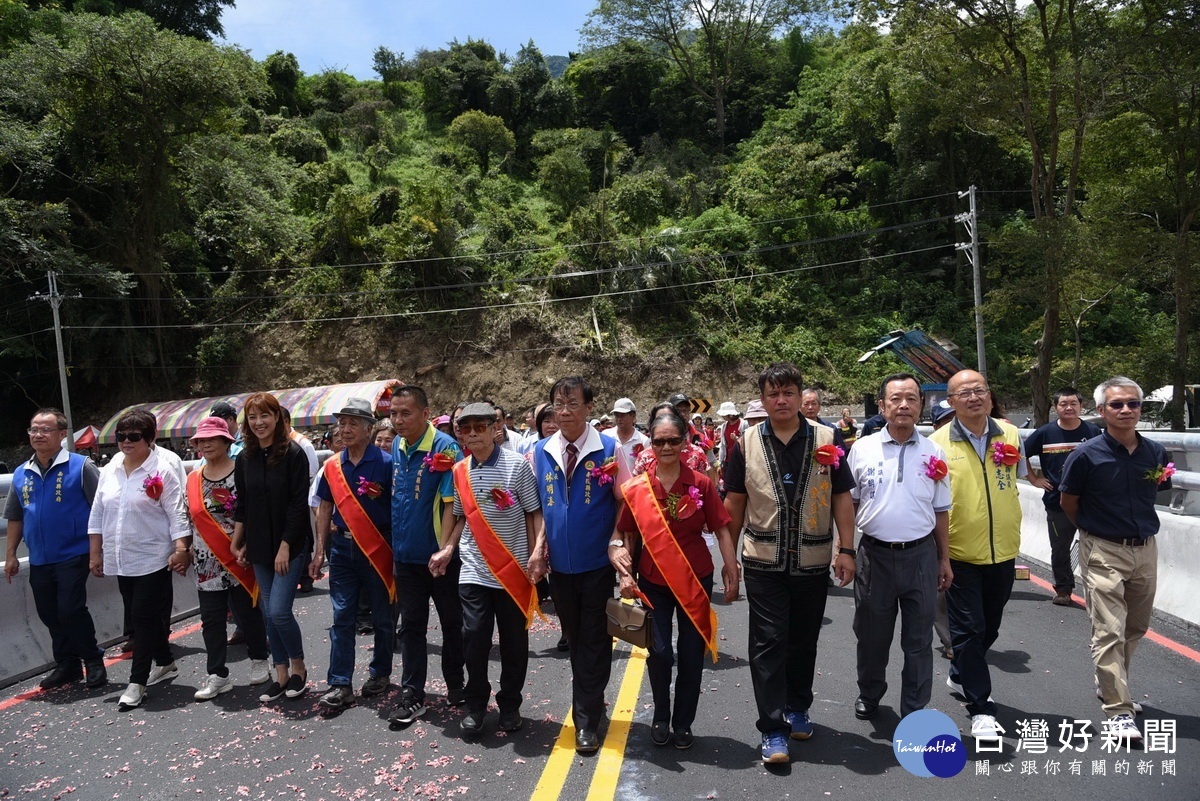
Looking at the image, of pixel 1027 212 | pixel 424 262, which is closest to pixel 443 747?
pixel 424 262

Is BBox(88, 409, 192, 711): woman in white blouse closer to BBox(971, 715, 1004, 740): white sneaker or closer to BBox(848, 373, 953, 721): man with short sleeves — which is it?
BBox(848, 373, 953, 721): man with short sleeves

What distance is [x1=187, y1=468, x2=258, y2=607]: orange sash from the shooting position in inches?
220

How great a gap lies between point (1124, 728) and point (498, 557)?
3410 mm

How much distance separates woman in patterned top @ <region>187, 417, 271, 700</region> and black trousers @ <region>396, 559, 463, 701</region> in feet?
3.99

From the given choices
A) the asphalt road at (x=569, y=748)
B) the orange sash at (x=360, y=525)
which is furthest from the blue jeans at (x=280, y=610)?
the orange sash at (x=360, y=525)

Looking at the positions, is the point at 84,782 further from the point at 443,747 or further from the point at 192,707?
the point at 443,747

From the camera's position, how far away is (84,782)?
14.2ft

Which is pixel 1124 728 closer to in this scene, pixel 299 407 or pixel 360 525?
pixel 360 525

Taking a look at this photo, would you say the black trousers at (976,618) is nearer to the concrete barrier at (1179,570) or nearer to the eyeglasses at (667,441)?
the eyeglasses at (667,441)

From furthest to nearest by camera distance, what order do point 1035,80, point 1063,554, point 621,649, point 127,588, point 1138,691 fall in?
1. point 1035,80
2. point 1063,554
3. point 621,649
4. point 127,588
5. point 1138,691

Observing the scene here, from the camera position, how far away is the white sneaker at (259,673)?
5777mm

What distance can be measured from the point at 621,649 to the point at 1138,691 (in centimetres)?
347

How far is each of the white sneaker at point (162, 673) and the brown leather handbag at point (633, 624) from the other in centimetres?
361

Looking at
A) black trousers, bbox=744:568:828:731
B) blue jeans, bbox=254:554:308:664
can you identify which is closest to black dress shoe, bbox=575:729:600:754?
black trousers, bbox=744:568:828:731
